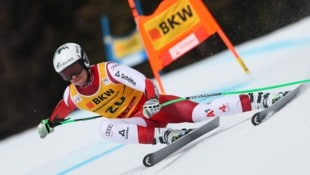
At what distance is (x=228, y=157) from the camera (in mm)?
4055

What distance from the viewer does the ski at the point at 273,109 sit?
443 centimetres

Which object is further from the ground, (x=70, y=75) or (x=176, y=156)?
(x=70, y=75)

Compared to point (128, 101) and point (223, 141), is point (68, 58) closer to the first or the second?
point (128, 101)

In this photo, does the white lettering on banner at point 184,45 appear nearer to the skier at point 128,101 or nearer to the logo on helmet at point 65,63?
the skier at point 128,101

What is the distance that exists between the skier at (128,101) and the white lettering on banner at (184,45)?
6.39 feet

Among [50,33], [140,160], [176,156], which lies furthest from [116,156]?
[50,33]

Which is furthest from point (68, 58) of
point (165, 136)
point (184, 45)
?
point (184, 45)

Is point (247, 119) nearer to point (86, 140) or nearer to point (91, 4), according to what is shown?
point (86, 140)

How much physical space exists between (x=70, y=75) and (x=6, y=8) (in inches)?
343

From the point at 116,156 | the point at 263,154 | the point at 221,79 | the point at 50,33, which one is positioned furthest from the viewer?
the point at 50,33

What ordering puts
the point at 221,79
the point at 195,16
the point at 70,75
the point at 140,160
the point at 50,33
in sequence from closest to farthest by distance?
the point at 70,75, the point at 140,160, the point at 195,16, the point at 221,79, the point at 50,33

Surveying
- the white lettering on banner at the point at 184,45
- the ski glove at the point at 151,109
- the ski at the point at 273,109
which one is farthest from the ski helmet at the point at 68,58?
the white lettering on banner at the point at 184,45

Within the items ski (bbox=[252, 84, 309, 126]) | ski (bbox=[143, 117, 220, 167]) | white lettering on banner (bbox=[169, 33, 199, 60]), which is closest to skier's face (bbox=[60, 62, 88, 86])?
ski (bbox=[143, 117, 220, 167])

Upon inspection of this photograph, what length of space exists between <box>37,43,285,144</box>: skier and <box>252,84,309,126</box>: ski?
38mm
